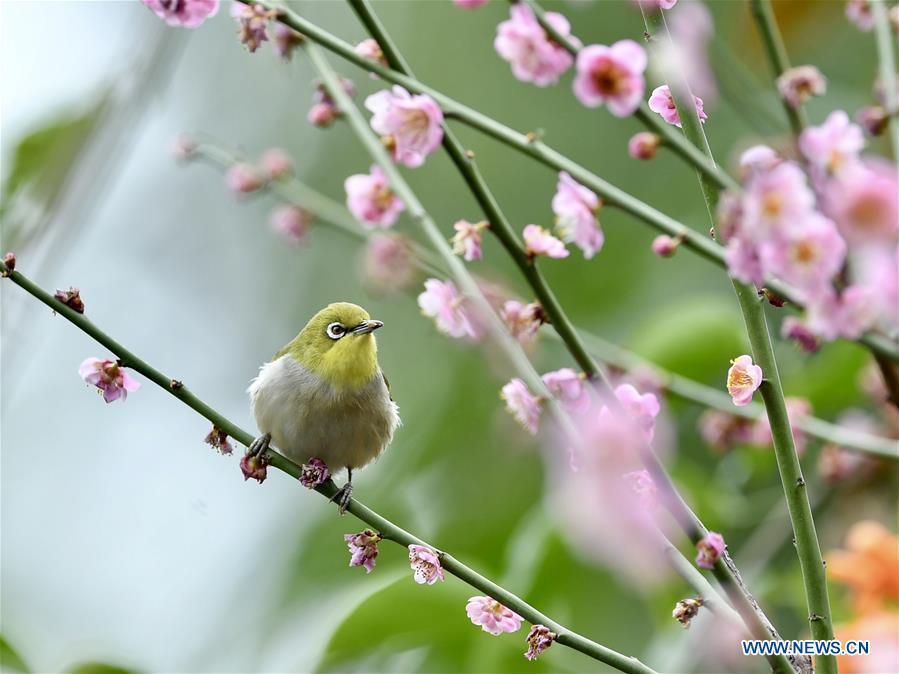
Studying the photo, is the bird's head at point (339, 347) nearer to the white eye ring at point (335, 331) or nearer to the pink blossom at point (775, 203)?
the white eye ring at point (335, 331)

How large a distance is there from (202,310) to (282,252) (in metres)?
0.67

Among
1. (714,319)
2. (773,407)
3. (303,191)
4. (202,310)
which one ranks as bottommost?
(773,407)

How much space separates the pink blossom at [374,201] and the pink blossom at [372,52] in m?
0.31

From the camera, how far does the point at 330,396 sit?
2363 mm

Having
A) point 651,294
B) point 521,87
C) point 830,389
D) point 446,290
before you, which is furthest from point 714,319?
point 521,87

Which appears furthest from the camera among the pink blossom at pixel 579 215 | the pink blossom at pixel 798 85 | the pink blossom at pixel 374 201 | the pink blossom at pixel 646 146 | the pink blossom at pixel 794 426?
the pink blossom at pixel 794 426

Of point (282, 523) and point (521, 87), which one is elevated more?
point (521, 87)

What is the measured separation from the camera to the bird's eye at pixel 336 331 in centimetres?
242

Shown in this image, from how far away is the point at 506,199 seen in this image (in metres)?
6.27

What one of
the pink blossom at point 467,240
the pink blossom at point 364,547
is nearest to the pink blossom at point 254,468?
the pink blossom at point 364,547

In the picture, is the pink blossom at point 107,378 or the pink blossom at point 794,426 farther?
the pink blossom at point 794,426

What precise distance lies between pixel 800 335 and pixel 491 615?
72cm

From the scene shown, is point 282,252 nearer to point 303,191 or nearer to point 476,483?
point 476,483

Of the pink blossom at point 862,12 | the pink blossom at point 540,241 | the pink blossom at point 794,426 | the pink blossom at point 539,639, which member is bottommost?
the pink blossom at point 539,639
